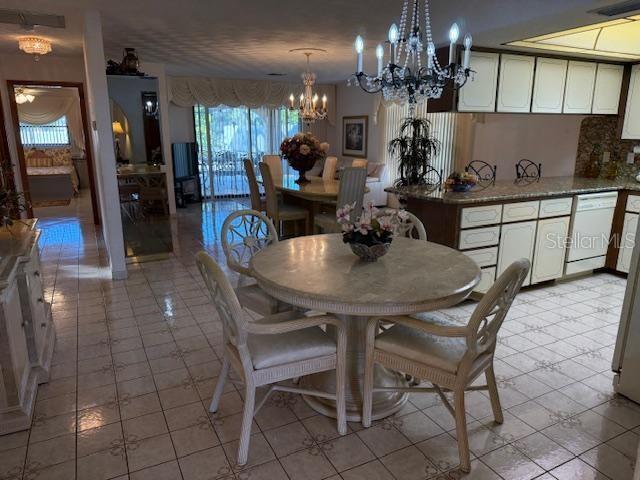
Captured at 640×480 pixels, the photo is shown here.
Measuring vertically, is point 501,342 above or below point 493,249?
below

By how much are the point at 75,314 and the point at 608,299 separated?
4437mm

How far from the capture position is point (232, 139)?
30.1 ft

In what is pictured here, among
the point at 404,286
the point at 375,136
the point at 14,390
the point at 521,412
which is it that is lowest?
the point at 521,412

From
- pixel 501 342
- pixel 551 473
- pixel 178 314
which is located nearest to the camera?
pixel 551 473

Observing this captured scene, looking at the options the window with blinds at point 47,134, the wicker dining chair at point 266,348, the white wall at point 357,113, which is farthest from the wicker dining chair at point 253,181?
the window with blinds at point 47,134

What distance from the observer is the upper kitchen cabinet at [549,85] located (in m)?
4.07

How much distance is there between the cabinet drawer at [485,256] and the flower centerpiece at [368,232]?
1.56 metres

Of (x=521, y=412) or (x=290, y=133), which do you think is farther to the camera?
(x=290, y=133)

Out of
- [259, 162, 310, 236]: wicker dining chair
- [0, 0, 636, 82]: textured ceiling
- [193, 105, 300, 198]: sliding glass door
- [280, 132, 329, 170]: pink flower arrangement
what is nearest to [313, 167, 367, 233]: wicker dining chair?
[259, 162, 310, 236]: wicker dining chair

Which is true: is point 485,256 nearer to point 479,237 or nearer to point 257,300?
point 479,237

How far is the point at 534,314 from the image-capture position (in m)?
3.49

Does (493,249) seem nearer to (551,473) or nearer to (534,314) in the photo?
(534,314)

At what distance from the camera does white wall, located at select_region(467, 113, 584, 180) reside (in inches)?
199

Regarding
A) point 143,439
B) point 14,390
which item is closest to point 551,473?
point 143,439
